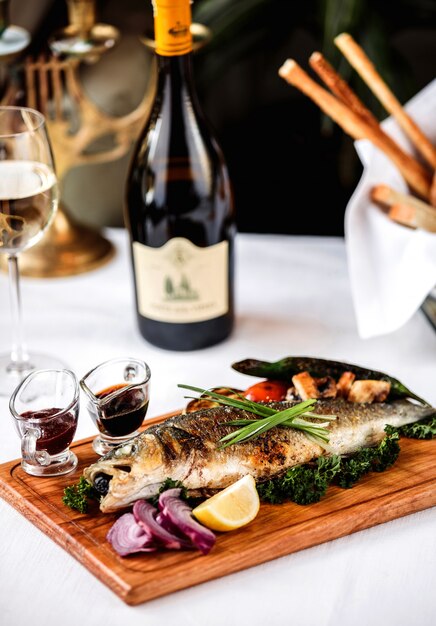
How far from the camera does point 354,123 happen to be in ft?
4.77

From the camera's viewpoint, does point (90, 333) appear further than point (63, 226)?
No

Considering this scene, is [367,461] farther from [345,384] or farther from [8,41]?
[8,41]

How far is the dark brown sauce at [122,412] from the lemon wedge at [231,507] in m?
0.17

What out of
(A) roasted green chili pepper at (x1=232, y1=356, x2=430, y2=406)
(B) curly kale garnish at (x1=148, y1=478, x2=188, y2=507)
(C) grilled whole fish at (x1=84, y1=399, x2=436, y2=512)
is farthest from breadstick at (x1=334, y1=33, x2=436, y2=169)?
(B) curly kale garnish at (x1=148, y1=478, x2=188, y2=507)

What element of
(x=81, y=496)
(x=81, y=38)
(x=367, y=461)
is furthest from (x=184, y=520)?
(x=81, y=38)

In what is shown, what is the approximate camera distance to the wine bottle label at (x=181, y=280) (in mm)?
1416

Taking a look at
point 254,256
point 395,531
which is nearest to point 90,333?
point 254,256

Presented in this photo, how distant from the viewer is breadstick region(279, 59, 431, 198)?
1435mm

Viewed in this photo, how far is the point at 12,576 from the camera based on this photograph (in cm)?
104

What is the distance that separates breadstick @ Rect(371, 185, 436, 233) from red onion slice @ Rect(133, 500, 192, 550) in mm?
665

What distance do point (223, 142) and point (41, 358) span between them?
69 centimetres

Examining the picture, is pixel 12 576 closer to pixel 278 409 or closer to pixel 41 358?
pixel 278 409

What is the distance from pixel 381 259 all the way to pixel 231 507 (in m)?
0.59

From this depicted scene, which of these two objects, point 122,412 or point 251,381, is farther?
point 251,381
